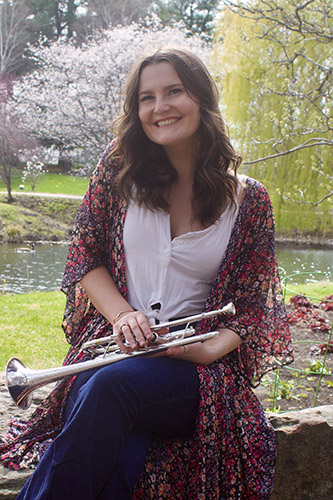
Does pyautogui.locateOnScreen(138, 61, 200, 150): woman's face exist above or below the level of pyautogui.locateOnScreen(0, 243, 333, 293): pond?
above

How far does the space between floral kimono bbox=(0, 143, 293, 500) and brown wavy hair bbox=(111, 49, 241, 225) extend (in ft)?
0.25

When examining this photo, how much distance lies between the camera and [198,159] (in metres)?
2.18

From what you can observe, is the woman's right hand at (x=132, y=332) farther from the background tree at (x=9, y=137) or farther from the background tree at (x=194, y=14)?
the background tree at (x=194, y=14)

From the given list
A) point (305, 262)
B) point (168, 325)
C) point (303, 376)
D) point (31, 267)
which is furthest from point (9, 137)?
point (168, 325)

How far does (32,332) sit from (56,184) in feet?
60.6

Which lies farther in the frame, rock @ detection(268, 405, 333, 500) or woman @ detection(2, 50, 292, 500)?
rock @ detection(268, 405, 333, 500)

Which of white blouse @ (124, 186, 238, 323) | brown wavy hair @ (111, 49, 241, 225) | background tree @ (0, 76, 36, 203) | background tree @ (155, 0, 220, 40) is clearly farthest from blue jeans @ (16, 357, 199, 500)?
background tree @ (155, 0, 220, 40)

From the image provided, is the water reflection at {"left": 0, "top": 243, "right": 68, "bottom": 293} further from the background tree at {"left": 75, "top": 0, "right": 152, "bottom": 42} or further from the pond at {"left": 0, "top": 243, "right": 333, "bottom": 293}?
the background tree at {"left": 75, "top": 0, "right": 152, "bottom": 42}

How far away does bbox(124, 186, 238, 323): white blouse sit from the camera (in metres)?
2.01

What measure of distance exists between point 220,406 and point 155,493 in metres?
0.34

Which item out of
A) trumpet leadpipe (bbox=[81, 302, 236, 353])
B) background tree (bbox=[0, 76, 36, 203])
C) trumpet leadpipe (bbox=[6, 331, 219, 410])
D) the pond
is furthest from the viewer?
background tree (bbox=[0, 76, 36, 203])

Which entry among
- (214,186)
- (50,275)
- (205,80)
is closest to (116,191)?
(214,186)

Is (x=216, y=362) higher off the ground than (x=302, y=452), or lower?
higher

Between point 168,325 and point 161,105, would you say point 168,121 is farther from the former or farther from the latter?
point 168,325
